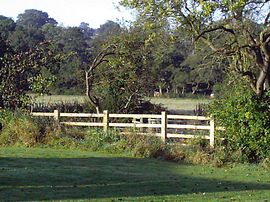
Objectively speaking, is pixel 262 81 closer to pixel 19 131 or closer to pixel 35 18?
pixel 19 131

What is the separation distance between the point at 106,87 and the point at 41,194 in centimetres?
1845

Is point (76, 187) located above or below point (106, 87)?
below

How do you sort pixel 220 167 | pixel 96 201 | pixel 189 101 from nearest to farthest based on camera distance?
1. pixel 96 201
2. pixel 220 167
3. pixel 189 101

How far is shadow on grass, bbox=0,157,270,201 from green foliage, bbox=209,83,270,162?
1.96 metres

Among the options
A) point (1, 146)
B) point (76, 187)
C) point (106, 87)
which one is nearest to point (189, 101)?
point (106, 87)

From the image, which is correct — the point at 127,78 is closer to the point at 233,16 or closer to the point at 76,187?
the point at 233,16

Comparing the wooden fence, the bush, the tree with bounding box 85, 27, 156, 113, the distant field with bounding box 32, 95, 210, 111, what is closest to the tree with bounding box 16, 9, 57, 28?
the distant field with bounding box 32, 95, 210, 111

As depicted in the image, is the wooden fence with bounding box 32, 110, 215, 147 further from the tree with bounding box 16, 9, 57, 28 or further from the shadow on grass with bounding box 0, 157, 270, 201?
the tree with bounding box 16, 9, 57, 28

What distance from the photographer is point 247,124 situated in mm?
20109


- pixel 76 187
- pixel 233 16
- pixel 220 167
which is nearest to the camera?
pixel 76 187

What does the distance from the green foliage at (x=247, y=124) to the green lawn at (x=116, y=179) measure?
0.84m

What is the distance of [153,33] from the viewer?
22453 mm

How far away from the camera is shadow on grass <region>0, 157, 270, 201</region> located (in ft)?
44.2

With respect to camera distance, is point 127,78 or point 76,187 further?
point 127,78
